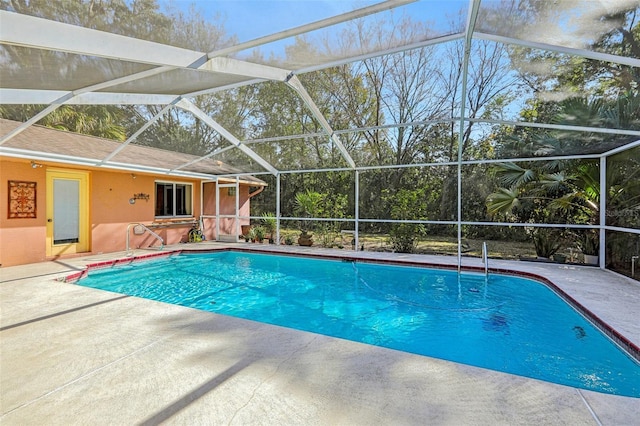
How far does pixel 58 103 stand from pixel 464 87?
6.53m

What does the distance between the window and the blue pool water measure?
3185 millimetres

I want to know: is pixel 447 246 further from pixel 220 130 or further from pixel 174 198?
pixel 174 198

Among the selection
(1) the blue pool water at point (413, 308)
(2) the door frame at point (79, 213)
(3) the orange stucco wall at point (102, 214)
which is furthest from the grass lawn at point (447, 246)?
(2) the door frame at point (79, 213)

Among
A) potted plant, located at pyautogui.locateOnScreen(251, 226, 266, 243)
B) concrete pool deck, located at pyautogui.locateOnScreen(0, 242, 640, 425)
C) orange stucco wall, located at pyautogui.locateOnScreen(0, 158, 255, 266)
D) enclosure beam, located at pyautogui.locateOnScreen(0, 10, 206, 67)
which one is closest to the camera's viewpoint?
concrete pool deck, located at pyautogui.locateOnScreen(0, 242, 640, 425)

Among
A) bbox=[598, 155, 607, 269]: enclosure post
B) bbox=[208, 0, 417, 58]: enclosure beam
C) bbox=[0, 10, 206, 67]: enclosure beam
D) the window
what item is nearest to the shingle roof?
the window

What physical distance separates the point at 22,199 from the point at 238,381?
8.11 m

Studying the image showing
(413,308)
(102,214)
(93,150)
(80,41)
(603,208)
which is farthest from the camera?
(102,214)

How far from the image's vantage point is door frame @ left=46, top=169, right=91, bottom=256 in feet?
26.2

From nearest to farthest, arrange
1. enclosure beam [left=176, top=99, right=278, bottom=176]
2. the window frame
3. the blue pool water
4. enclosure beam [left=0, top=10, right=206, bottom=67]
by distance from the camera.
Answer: enclosure beam [left=0, top=10, right=206, bottom=67] → the blue pool water → enclosure beam [left=176, top=99, right=278, bottom=176] → the window frame

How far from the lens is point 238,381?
96.1 inches

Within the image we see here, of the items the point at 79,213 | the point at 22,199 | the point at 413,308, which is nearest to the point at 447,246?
the point at 413,308

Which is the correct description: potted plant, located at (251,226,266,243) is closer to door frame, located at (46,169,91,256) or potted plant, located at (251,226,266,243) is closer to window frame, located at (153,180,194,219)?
window frame, located at (153,180,194,219)

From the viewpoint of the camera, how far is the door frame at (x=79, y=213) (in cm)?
800

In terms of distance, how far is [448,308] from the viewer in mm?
5367
